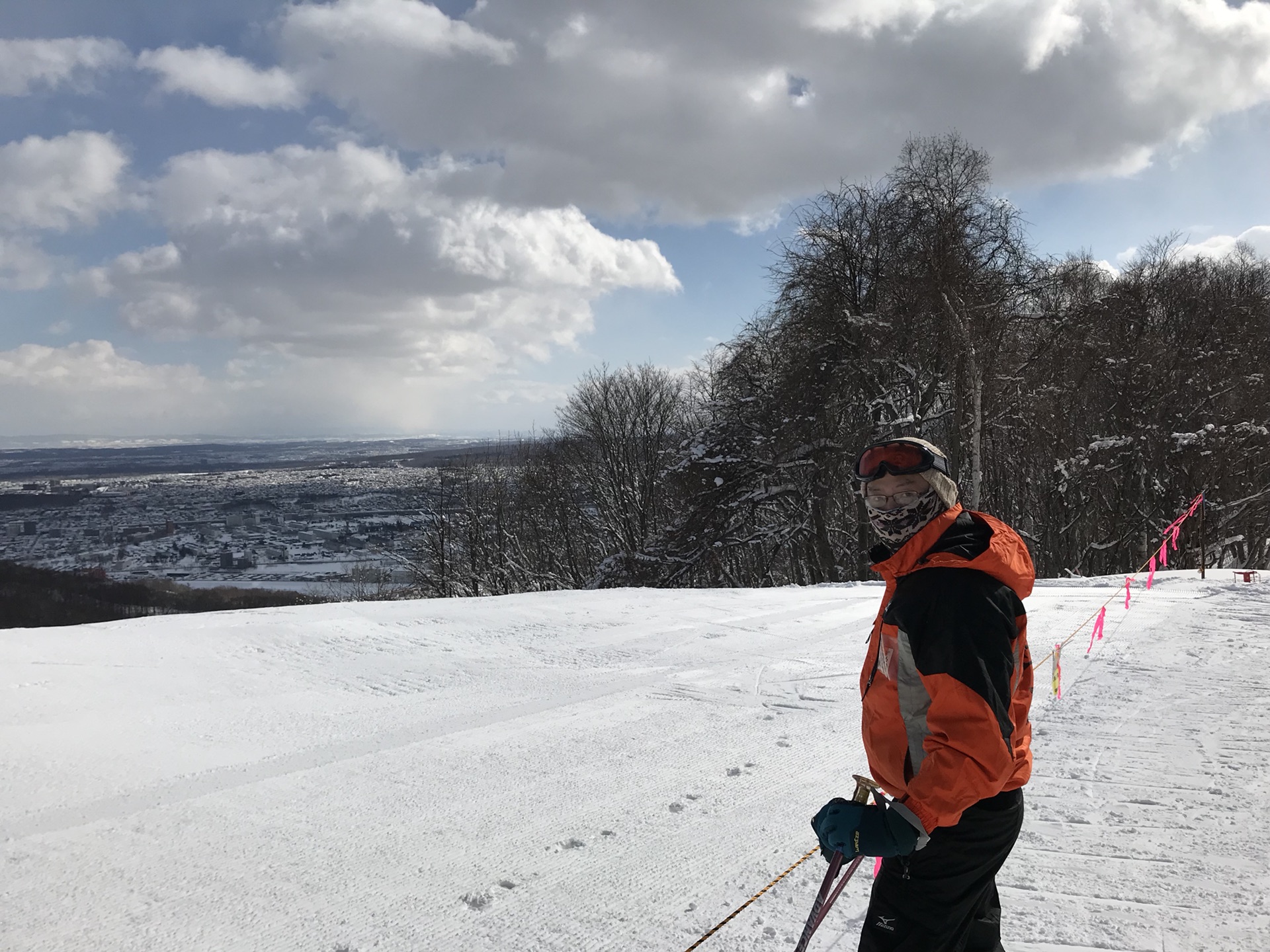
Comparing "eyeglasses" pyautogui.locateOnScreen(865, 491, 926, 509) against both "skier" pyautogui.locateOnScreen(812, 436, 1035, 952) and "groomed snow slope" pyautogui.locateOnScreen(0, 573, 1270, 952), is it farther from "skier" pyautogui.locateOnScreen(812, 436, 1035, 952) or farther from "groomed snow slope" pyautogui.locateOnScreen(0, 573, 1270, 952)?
"groomed snow slope" pyautogui.locateOnScreen(0, 573, 1270, 952)

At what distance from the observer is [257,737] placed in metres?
4.73

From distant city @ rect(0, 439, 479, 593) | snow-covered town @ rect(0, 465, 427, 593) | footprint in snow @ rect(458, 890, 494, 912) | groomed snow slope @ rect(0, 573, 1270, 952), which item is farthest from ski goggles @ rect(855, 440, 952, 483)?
snow-covered town @ rect(0, 465, 427, 593)

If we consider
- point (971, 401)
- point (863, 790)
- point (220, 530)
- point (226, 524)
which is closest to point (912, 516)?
point (863, 790)

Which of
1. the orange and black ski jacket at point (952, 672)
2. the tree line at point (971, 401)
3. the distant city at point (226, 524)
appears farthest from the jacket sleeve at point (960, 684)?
the distant city at point (226, 524)

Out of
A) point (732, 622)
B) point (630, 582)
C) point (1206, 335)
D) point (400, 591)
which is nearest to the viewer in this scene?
point (732, 622)

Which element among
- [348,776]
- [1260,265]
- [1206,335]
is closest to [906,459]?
[348,776]

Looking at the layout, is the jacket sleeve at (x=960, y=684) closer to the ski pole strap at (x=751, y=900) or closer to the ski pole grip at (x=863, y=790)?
the ski pole grip at (x=863, y=790)

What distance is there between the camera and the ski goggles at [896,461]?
2.14m

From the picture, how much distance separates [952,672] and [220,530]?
51.8 m

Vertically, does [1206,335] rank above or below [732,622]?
above

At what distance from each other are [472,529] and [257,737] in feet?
110

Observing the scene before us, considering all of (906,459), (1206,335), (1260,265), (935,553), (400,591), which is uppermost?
(1260,265)

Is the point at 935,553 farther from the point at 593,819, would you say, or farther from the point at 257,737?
the point at 257,737

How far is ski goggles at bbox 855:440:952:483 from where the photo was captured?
7.01 ft
